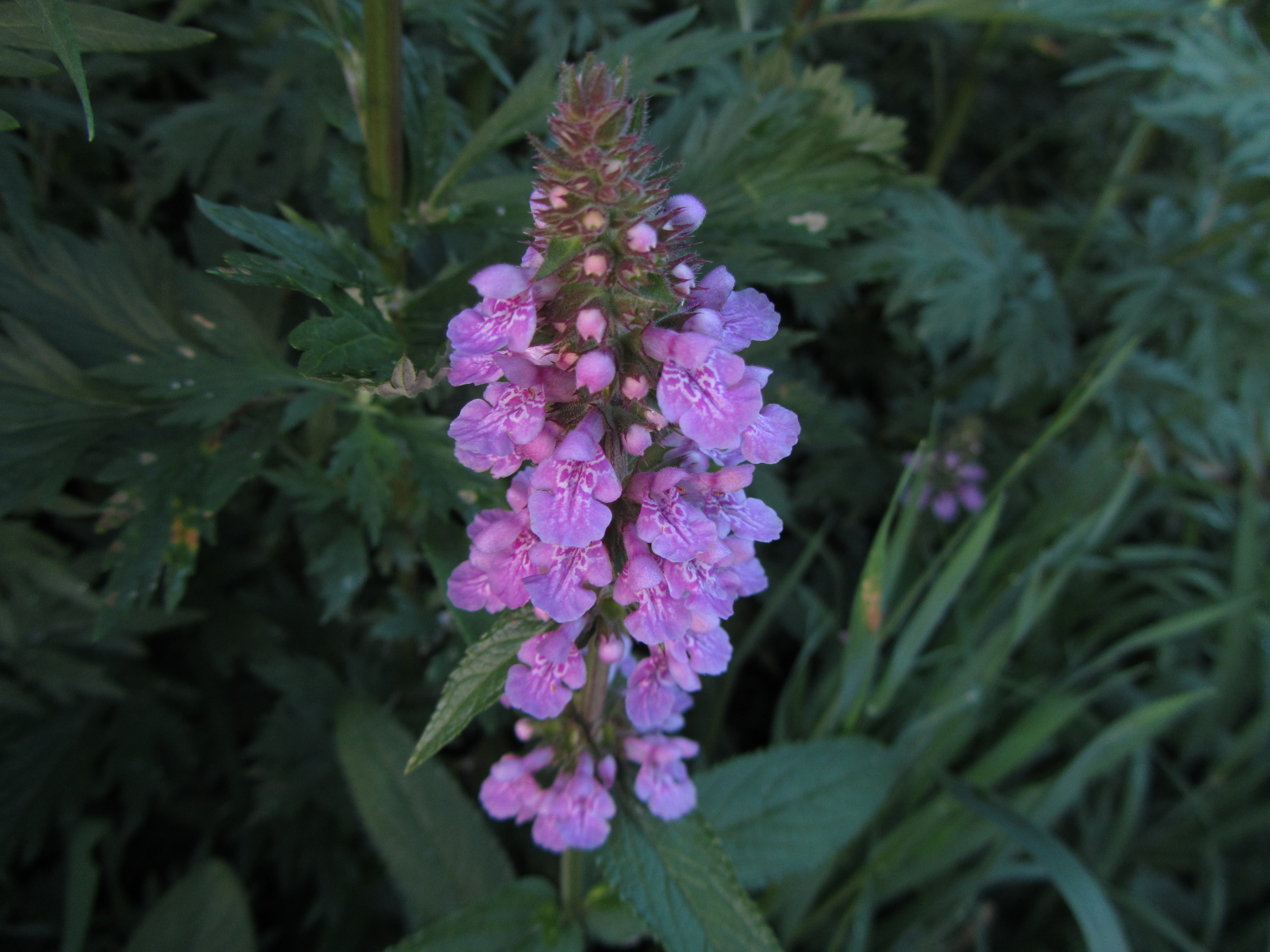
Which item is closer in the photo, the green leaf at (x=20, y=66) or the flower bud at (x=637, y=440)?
the flower bud at (x=637, y=440)

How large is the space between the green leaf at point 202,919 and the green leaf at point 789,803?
43.1 inches

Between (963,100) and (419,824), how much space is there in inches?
114

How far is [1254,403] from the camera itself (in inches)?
107

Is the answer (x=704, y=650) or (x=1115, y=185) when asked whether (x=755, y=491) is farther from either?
(x=1115, y=185)

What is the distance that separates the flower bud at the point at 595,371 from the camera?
0.93 metres

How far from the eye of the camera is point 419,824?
177cm

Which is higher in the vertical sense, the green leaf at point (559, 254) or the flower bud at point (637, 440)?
the green leaf at point (559, 254)

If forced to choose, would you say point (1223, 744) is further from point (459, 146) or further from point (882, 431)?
point (459, 146)

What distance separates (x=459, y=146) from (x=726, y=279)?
1.08 meters

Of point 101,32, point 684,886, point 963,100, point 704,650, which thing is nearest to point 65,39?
point 101,32

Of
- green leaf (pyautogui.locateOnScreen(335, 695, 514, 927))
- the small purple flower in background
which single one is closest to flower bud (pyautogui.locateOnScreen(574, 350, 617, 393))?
green leaf (pyautogui.locateOnScreen(335, 695, 514, 927))

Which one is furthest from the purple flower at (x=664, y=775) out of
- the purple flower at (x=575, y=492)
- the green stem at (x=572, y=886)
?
the purple flower at (x=575, y=492)

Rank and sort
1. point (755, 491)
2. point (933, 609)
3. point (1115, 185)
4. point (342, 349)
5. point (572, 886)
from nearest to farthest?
point (342, 349)
point (572, 886)
point (755, 491)
point (933, 609)
point (1115, 185)

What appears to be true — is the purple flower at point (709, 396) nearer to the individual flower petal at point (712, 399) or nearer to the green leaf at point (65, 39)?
the individual flower petal at point (712, 399)
